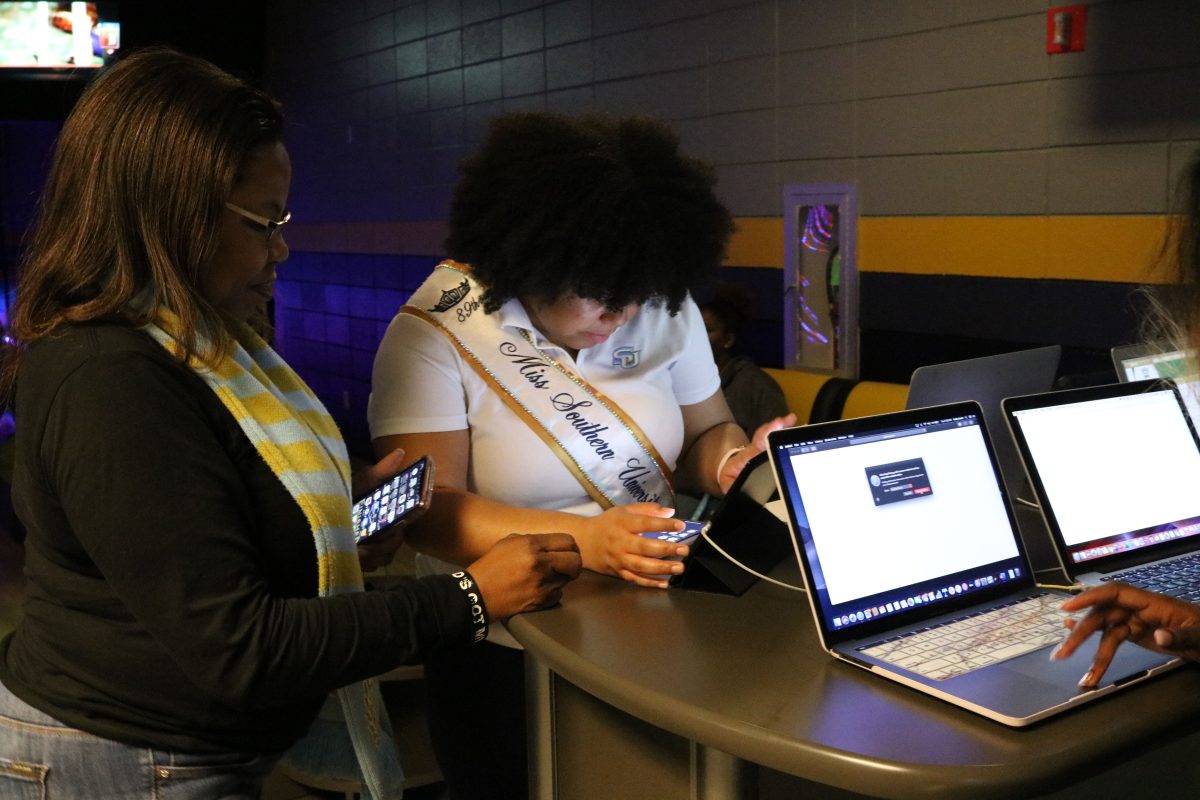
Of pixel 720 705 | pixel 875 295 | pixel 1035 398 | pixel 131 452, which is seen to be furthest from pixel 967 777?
pixel 875 295

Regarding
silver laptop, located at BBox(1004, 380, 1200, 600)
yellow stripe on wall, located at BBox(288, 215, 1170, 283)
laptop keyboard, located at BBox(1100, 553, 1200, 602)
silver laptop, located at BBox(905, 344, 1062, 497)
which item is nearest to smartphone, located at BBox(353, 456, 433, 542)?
silver laptop, located at BBox(905, 344, 1062, 497)

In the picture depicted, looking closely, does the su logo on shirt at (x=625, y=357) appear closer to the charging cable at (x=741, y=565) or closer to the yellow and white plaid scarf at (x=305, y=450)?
the charging cable at (x=741, y=565)

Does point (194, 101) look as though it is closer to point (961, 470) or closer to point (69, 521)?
point (69, 521)

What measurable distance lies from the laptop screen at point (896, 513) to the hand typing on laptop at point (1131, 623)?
203 mm

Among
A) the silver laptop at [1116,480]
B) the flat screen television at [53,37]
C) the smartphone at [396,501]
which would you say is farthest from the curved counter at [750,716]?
the flat screen television at [53,37]

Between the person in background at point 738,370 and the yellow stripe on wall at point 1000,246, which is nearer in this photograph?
the yellow stripe on wall at point 1000,246

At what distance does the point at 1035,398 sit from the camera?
165 centimetres

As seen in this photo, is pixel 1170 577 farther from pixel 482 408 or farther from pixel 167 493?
pixel 167 493

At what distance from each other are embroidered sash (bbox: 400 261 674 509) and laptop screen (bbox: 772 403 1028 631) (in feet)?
1.94

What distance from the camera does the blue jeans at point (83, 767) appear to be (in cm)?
126

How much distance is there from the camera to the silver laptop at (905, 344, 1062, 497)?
168 centimetres

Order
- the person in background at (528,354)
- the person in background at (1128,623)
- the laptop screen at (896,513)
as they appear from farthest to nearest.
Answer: the person in background at (528,354) < the laptop screen at (896,513) < the person in background at (1128,623)

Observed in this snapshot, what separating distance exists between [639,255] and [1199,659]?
101 centimetres

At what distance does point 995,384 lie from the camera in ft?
6.03
